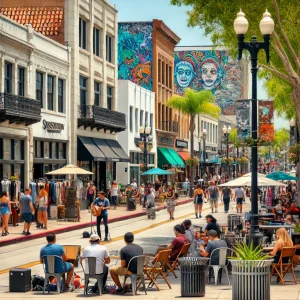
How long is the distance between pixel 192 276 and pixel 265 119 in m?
9.90

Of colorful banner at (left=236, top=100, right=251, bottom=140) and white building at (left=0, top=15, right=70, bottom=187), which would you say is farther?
white building at (left=0, top=15, right=70, bottom=187)

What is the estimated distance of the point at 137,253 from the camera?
1836cm

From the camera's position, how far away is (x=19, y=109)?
4269cm

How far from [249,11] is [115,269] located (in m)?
14.7

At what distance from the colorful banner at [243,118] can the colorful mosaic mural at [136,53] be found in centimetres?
6375

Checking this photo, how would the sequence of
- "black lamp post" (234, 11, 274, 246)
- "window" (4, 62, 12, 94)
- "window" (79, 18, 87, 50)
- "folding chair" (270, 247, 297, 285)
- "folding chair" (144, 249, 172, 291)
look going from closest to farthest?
"folding chair" (144, 249, 172, 291)
"folding chair" (270, 247, 297, 285)
"black lamp post" (234, 11, 274, 246)
"window" (4, 62, 12, 94)
"window" (79, 18, 87, 50)

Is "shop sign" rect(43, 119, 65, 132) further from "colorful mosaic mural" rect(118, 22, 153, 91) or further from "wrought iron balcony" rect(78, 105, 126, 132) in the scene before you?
"colorful mosaic mural" rect(118, 22, 153, 91)

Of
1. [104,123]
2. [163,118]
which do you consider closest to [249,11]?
[104,123]

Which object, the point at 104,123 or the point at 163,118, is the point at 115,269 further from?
the point at 163,118

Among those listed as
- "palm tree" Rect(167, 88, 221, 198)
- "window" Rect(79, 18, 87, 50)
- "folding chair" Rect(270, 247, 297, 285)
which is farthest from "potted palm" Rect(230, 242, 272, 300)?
"palm tree" Rect(167, 88, 221, 198)

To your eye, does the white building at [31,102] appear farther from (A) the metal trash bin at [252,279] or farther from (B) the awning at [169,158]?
(B) the awning at [169,158]

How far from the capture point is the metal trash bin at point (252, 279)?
15.9m

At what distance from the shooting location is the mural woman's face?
141 meters

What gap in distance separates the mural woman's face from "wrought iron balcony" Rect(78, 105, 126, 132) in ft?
256
